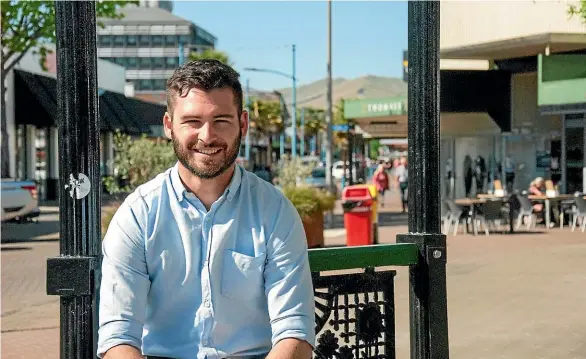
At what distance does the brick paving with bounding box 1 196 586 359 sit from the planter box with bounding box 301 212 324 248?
7.54ft

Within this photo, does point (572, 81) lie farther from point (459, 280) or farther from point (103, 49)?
point (103, 49)

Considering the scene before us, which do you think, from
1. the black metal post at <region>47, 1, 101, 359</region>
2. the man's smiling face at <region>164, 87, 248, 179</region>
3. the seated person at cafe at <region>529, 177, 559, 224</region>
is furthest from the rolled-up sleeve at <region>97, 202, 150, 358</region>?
the seated person at cafe at <region>529, 177, 559, 224</region>

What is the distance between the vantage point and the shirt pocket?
103 inches

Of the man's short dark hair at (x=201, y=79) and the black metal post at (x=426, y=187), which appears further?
the black metal post at (x=426, y=187)

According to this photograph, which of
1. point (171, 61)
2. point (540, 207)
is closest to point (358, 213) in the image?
point (540, 207)

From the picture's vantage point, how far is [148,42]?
371 feet

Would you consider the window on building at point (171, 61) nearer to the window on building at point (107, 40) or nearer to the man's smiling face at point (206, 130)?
the window on building at point (107, 40)

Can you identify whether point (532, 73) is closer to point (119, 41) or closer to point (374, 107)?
point (374, 107)

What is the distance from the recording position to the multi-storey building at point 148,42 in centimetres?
11131

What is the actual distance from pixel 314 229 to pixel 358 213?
879 millimetres

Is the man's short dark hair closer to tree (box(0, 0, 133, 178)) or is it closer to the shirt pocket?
the shirt pocket

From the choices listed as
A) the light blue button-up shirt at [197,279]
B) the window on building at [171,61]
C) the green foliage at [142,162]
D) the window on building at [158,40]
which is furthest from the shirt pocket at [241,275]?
the window on building at [158,40]

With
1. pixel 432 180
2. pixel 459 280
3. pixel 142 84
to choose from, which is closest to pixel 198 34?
pixel 142 84

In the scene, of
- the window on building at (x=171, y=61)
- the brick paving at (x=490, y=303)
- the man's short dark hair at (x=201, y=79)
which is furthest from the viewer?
the window on building at (x=171, y=61)
